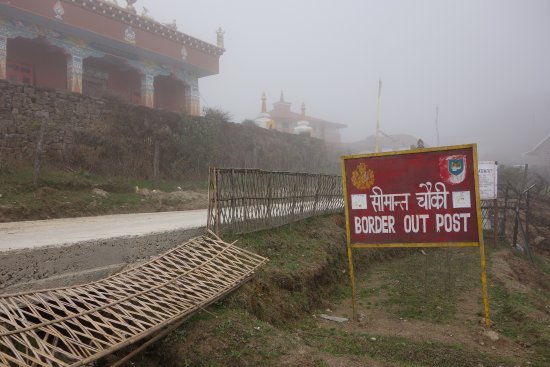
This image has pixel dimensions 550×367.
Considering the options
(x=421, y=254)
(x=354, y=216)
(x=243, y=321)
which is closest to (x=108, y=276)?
(x=243, y=321)

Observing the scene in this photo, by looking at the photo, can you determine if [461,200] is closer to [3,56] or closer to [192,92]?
[3,56]

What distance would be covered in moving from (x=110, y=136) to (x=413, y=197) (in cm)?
1190

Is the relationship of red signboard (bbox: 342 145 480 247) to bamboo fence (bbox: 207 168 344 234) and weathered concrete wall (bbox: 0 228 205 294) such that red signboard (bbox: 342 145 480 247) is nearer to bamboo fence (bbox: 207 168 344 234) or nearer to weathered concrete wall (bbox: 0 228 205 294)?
bamboo fence (bbox: 207 168 344 234)

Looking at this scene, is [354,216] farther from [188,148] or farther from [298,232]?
[188,148]

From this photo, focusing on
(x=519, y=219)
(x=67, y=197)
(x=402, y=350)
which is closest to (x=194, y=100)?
(x=67, y=197)

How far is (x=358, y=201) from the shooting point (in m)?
5.68

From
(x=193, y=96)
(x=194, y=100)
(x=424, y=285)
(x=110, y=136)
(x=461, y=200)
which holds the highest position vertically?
(x=193, y=96)

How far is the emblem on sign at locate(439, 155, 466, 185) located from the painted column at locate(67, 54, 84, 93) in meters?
15.3

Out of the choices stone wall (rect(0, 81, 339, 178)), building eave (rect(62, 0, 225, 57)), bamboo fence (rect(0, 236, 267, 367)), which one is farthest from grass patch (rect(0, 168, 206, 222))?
building eave (rect(62, 0, 225, 57))

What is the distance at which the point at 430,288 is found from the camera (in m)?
7.15

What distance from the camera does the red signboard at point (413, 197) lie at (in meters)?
5.09

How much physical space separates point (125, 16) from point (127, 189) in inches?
342

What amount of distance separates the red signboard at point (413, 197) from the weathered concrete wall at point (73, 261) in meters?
2.74

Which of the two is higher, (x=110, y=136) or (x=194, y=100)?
(x=194, y=100)
